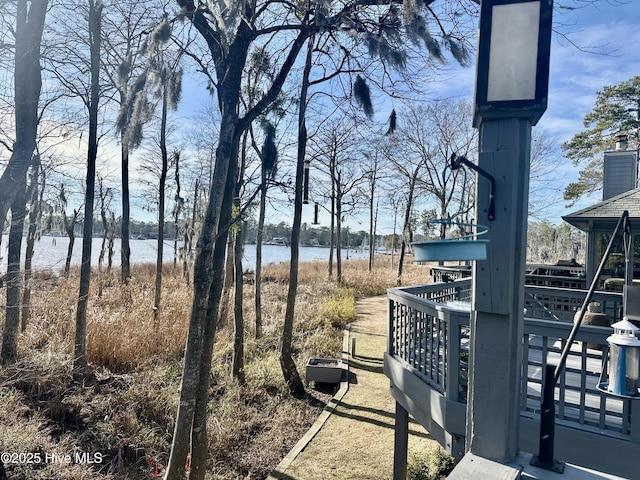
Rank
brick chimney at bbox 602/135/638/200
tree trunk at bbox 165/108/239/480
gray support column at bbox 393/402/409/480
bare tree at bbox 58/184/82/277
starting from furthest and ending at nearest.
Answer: bare tree at bbox 58/184/82/277 → brick chimney at bbox 602/135/638/200 → gray support column at bbox 393/402/409/480 → tree trunk at bbox 165/108/239/480

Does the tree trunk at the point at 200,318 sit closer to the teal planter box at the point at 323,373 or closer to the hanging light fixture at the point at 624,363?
the hanging light fixture at the point at 624,363

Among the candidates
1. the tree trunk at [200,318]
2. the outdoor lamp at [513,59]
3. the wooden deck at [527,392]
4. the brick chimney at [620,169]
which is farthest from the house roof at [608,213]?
the outdoor lamp at [513,59]

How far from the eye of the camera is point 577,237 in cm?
3519

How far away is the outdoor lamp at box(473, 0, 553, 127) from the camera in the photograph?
1.33 m

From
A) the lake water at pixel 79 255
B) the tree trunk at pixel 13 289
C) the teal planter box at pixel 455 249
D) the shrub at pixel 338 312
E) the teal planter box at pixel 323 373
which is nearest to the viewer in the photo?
the teal planter box at pixel 455 249

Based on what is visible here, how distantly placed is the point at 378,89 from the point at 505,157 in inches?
179

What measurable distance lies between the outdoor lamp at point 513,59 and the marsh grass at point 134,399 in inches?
173

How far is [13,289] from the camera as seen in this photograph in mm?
5895

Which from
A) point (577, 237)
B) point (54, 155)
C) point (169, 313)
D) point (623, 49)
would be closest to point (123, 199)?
point (54, 155)

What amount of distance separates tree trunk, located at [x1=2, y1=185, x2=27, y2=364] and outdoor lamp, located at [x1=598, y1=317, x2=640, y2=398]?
686cm

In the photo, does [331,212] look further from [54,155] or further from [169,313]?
[54,155]

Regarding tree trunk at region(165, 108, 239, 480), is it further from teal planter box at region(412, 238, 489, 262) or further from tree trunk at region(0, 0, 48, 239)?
tree trunk at region(0, 0, 48, 239)

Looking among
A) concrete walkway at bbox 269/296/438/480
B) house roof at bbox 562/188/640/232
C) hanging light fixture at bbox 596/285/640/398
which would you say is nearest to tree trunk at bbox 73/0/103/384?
concrete walkway at bbox 269/296/438/480

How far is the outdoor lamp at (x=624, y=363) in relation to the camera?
1.53 meters
